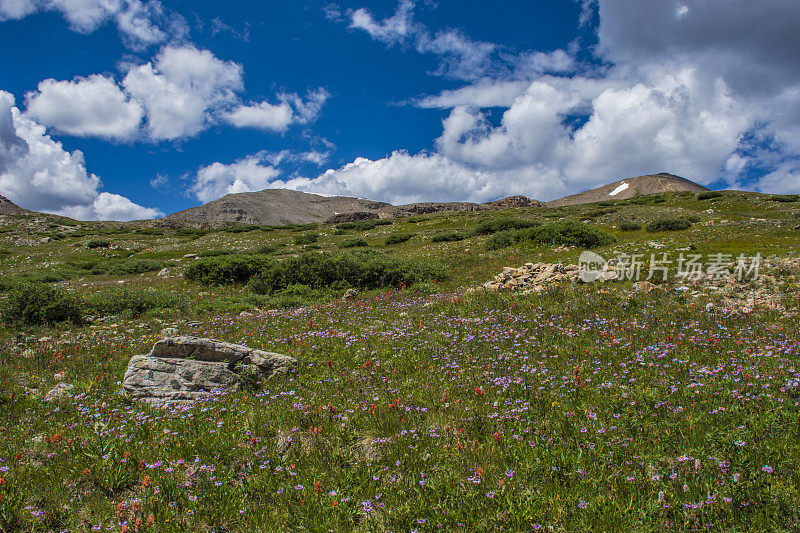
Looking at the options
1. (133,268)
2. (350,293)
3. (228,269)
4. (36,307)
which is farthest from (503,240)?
(133,268)

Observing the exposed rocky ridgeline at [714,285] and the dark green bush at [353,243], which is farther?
the dark green bush at [353,243]

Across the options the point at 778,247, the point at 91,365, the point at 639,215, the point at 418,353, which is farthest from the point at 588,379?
the point at 639,215

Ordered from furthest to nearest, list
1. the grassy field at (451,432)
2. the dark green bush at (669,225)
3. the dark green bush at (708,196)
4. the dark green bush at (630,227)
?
1. the dark green bush at (708,196)
2. the dark green bush at (630,227)
3. the dark green bush at (669,225)
4. the grassy field at (451,432)

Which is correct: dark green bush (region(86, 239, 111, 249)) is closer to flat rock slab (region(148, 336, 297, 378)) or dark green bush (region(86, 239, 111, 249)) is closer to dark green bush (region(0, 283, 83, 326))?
dark green bush (region(0, 283, 83, 326))

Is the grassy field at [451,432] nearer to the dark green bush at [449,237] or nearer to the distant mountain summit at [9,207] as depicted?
the dark green bush at [449,237]

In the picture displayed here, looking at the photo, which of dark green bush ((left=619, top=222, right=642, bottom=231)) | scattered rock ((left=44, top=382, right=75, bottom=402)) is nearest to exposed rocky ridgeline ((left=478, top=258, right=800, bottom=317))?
scattered rock ((left=44, top=382, right=75, bottom=402))

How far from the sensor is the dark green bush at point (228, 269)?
2191 centimetres

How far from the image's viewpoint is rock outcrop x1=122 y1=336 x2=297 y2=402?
700 cm

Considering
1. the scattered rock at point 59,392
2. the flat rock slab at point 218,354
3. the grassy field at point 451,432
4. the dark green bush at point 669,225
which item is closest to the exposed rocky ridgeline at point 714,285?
the grassy field at point 451,432

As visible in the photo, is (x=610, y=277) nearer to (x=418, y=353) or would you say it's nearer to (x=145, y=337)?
(x=418, y=353)

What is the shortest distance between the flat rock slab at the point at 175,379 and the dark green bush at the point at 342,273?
35.8 feet

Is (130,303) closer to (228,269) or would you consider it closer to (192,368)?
(228,269)

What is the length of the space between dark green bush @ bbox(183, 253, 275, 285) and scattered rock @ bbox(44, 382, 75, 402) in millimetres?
14830

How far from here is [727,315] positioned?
29.9 ft
